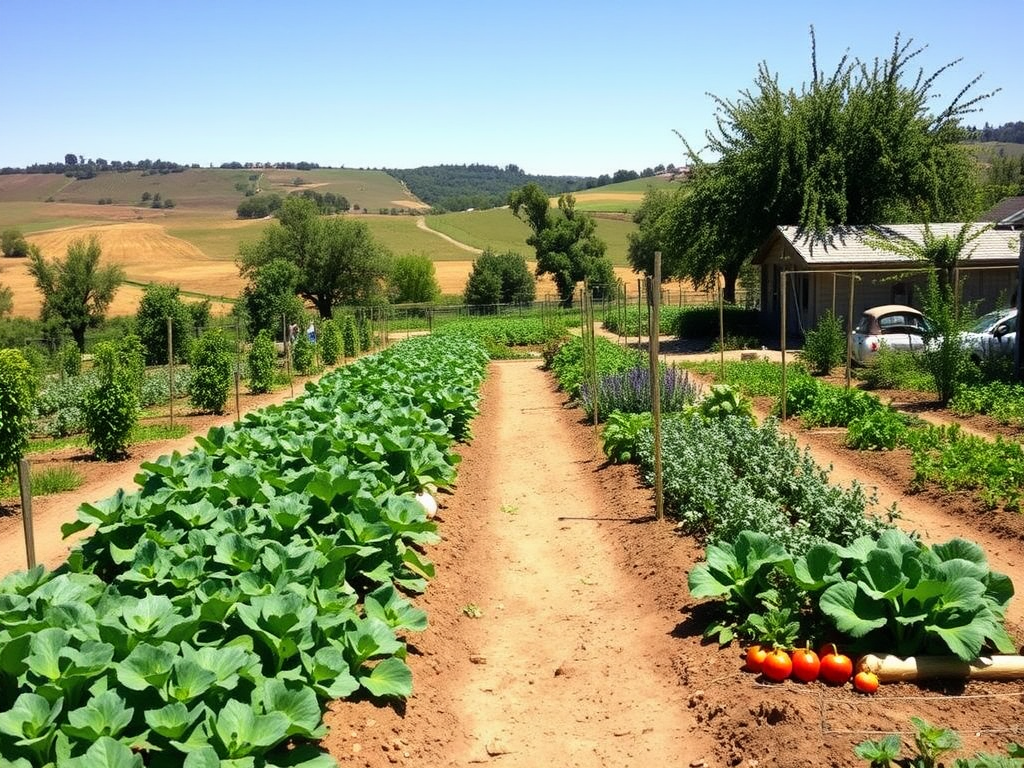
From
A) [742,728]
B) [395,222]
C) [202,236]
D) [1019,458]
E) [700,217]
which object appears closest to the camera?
[742,728]

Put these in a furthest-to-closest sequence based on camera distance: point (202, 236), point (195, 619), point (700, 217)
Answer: point (202, 236) → point (700, 217) → point (195, 619)

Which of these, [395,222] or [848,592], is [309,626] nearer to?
[848,592]

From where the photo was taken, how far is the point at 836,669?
499 centimetres

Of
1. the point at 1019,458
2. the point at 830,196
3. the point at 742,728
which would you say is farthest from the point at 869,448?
the point at 830,196

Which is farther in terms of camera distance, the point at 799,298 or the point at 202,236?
the point at 202,236

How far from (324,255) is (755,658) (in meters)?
51.3

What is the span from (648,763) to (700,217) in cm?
2936

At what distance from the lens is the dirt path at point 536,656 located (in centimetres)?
503

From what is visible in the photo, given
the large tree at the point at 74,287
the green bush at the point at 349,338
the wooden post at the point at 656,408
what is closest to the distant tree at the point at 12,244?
the large tree at the point at 74,287

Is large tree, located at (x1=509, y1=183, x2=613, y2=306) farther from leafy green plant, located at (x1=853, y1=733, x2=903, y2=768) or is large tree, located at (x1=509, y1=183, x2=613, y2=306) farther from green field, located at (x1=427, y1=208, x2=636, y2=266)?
leafy green plant, located at (x1=853, y1=733, x2=903, y2=768)

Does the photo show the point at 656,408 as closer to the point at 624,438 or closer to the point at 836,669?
the point at 624,438

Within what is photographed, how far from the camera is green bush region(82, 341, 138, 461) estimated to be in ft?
47.5

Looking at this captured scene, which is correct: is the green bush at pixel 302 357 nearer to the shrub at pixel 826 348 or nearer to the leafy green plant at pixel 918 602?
the shrub at pixel 826 348

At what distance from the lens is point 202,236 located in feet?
327
